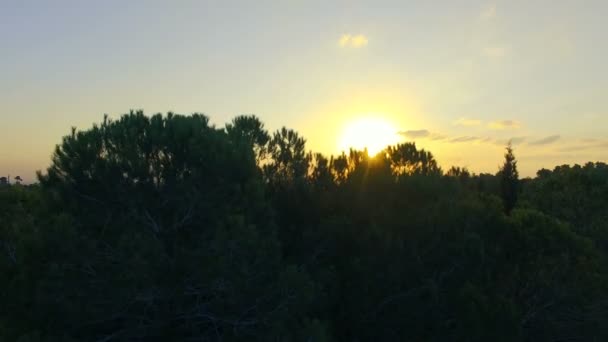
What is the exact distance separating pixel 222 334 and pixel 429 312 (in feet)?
18.1

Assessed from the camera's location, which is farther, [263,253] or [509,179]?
[509,179]

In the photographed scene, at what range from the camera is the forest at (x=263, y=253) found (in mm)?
10172

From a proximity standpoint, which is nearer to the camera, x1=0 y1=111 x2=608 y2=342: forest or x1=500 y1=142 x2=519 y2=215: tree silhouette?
x1=0 y1=111 x2=608 y2=342: forest

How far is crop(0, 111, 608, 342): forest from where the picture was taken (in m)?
10.2

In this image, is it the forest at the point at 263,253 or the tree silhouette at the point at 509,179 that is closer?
the forest at the point at 263,253

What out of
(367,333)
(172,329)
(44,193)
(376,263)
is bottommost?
(367,333)

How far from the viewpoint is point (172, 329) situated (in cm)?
1091

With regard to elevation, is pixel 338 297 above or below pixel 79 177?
below

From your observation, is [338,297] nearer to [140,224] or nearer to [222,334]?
[222,334]

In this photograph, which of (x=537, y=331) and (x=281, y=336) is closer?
(x=281, y=336)

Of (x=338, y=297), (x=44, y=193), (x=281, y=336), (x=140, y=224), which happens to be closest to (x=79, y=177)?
(x=44, y=193)

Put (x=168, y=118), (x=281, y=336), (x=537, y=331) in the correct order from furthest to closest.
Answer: (x=537, y=331)
(x=168, y=118)
(x=281, y=336)

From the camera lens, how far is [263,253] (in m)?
10.5

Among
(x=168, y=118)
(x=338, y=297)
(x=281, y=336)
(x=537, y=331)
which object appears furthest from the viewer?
(x=537, y=331)
